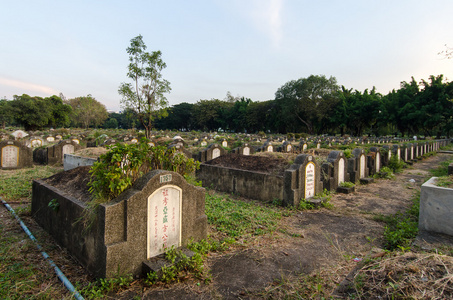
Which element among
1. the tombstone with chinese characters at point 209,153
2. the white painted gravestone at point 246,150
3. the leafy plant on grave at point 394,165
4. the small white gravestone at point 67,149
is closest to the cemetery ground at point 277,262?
the tombstone with chinese characters at point 209,153

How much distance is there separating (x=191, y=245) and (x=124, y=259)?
107cm

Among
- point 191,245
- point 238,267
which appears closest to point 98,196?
point 191,245

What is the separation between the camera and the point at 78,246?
12.2ft

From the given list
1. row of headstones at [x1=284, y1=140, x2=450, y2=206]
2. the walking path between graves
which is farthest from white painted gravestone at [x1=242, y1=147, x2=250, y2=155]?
the walking path between graves

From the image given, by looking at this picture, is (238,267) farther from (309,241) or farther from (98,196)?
(98,196)

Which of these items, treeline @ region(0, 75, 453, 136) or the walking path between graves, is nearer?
the walking path between graves

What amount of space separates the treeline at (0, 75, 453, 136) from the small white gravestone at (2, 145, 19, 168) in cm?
867

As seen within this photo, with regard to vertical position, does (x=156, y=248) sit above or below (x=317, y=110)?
below

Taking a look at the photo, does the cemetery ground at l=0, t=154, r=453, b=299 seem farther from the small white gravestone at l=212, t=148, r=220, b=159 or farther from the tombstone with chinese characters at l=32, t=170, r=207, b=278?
the small white gravestone at l=212, t=148, r=220, b=159

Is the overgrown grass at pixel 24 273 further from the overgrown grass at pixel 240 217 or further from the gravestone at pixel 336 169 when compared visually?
the gravestone at pixel 336 169

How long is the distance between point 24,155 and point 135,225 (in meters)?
11.9

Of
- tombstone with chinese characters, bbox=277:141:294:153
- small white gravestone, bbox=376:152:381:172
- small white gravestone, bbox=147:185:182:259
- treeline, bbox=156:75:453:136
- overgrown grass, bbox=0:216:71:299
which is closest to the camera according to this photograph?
overgrown grass, bbox=0:216:71:299

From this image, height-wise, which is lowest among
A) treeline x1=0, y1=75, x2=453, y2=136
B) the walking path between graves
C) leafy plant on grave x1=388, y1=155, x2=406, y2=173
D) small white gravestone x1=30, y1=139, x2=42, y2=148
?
the walking path between graves

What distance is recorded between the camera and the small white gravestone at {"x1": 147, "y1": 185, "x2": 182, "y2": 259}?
141 inches
